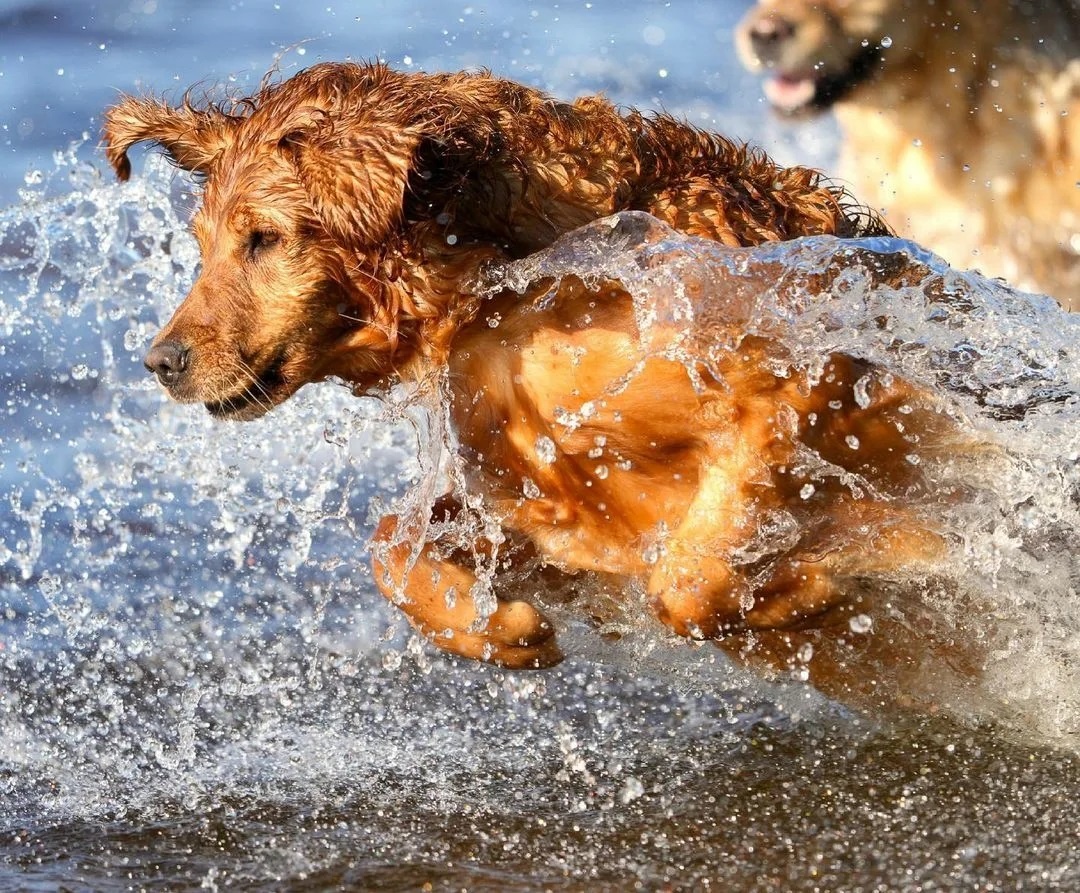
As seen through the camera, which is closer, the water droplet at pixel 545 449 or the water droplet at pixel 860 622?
the water droplet at pixel 545 449

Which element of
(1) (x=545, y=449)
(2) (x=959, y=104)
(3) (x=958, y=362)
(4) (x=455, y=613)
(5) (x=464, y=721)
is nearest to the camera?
(1) (x=545, y=449)

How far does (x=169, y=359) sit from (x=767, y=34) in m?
6.87

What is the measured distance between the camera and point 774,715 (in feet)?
17.3

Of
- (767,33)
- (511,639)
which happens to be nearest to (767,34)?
(767,33)

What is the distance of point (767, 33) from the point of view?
386 inches

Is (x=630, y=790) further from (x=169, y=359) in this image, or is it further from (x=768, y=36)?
(x=768, y=36)

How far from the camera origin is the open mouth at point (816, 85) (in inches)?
390

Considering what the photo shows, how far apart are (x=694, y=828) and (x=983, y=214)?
734cm

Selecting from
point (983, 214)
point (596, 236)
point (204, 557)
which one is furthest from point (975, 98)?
point (596, 236)

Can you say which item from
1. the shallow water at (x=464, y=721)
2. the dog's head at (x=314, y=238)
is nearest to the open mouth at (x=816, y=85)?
the shallow water at (x=464, y=721)

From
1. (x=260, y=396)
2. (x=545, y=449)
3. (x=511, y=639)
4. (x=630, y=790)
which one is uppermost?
(x=545, y=449)

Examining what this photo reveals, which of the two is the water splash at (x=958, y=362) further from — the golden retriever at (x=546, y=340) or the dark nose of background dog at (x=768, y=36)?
the dark nose of background dog at (x=768, y=36)

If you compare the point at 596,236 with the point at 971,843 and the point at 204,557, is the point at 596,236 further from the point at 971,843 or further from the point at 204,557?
the point at 204,557

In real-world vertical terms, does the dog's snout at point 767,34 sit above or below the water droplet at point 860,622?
above
